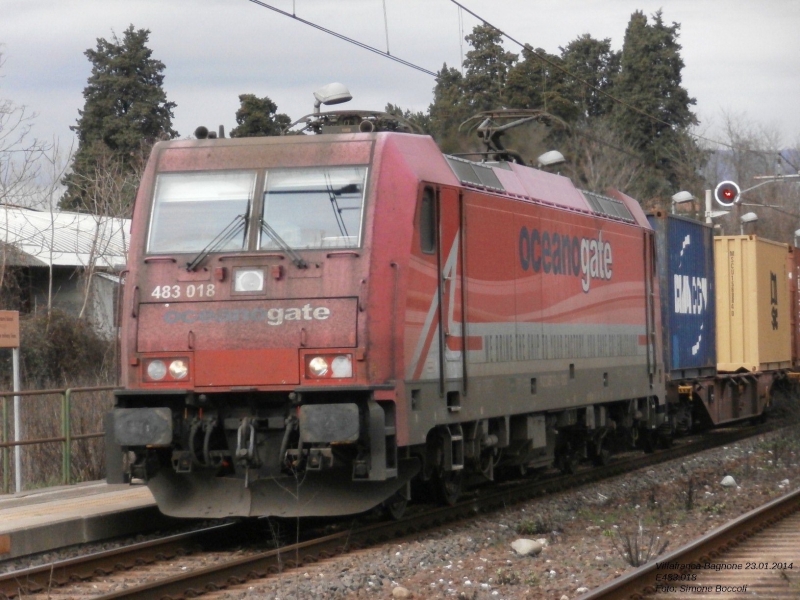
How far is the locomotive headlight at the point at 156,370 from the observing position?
10109 millimetres

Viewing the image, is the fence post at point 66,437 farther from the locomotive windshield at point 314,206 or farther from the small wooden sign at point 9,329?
the locomotive windshield at point 314,206

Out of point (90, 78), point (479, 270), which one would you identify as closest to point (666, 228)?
point (479, 270)

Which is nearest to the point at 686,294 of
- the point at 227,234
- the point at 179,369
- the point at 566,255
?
the point at 566,255

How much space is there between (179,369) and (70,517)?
1623 mm

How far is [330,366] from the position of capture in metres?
9.77

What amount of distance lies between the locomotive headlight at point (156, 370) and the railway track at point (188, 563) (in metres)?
1.34

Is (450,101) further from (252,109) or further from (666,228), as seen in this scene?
(666,228)

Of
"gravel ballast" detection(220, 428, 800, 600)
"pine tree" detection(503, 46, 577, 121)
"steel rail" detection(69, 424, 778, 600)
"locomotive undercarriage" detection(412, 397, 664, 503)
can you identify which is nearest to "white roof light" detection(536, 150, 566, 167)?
"locomotive undercarriage" detection(412, 397, 664, 503)

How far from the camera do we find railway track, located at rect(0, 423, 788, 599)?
27.6ft

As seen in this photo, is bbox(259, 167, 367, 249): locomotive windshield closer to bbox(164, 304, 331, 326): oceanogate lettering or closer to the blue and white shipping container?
bbox(164, 304, 331, 326): oceanogate lettering

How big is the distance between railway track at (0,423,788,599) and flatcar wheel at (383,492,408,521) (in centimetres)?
11

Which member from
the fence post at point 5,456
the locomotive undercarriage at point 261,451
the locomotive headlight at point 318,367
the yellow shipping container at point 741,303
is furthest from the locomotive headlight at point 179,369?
the yellow shipping container at point 741,303

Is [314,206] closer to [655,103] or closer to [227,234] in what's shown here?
[227,234]

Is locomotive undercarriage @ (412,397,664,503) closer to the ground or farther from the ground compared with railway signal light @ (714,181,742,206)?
closer to the ground
